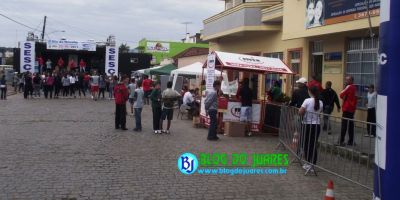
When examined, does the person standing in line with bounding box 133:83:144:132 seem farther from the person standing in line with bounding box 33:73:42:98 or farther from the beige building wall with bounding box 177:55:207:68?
the beige building wall with bounding box 177:55:207:68

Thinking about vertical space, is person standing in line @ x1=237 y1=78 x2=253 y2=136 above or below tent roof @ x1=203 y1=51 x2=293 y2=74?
below

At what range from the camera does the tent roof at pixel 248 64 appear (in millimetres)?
15460

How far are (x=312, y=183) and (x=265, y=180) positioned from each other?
78cm

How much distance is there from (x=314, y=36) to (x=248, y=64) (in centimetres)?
302

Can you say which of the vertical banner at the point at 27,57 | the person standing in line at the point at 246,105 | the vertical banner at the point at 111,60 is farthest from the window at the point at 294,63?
the vertical banner at the point at 27,57

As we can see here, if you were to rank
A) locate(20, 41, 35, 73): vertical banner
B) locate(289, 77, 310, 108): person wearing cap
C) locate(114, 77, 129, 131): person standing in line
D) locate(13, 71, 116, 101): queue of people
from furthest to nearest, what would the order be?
locate(20, 41, 35, 73): vertical banner, locate(13, 71, 116, 101): queue of people, locate(114, 77, 129, 131): person standing in line, locate(289, 77, 310, 108): person wearing cap

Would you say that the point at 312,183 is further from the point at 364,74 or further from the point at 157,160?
the point at 364,74

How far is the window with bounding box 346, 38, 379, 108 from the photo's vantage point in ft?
49.7

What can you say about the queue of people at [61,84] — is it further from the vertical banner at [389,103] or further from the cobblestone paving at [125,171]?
the vertical banner at [389,103]

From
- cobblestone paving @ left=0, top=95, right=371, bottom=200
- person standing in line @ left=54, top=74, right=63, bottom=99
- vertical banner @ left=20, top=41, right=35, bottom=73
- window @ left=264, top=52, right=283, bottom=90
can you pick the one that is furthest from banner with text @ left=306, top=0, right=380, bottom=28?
vertical banner @ left=20, top=41, right=35, bottom=73

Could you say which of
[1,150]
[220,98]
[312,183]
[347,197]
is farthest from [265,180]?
[220,98]

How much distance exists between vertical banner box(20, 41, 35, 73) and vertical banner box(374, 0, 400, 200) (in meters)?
36.3

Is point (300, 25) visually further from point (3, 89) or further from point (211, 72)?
point (3, 89)

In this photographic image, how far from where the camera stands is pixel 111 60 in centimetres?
3753
